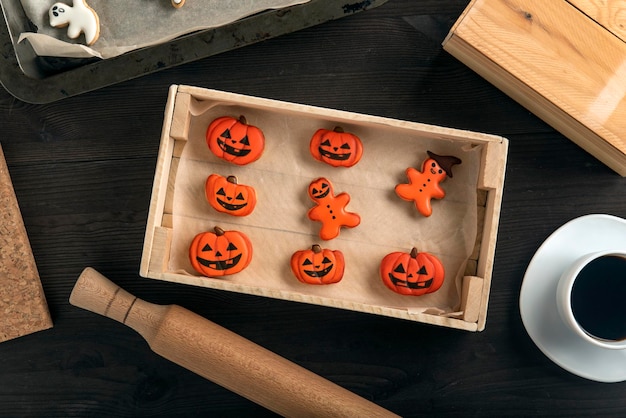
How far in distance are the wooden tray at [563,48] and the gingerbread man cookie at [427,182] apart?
138 mm

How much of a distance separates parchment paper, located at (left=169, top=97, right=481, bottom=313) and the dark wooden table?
7 cm

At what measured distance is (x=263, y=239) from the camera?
73 cm

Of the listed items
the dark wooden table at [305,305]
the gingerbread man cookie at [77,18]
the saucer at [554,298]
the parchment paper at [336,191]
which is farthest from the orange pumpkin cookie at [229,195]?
the saucer at [554,298]

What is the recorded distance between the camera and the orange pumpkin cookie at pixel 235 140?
2.30ft

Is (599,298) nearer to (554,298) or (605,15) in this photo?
(554,298)

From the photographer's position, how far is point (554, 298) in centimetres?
73

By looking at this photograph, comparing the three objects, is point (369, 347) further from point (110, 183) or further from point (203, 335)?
point (110, 183)

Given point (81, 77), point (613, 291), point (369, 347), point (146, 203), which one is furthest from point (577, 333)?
point (81, 77)

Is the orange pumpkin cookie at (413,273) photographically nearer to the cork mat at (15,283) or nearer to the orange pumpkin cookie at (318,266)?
the orange pumpkin cookie at (318,266)

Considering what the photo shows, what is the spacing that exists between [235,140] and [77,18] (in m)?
0.28

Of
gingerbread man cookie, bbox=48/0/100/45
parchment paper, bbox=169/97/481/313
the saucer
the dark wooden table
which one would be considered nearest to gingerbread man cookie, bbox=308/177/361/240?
parchment paper, bbox=169/97/481/313

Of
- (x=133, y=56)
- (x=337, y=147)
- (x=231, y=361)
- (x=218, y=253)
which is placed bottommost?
(x=231, y=361)

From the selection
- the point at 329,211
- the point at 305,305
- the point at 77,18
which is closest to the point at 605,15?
the point at 329,211

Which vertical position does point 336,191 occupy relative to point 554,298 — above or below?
above
